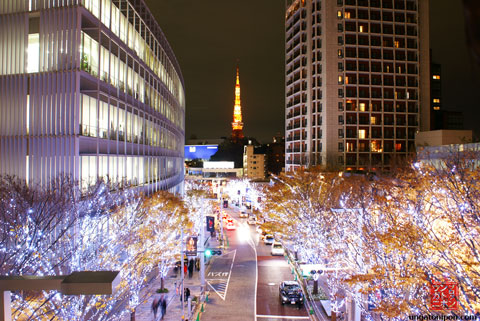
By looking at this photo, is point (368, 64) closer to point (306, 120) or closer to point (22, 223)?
point (306, 120)

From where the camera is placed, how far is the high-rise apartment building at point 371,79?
222 ft

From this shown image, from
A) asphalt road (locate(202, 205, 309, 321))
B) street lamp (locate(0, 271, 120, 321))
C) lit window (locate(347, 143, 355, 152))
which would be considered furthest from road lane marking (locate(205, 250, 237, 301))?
lit window (locate(347, 143, 355, 152))

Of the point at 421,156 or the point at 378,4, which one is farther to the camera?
the point at 378,4

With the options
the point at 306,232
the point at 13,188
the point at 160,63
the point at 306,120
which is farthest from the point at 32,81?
the point at 306,120

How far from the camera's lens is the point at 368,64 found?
68.6 meters

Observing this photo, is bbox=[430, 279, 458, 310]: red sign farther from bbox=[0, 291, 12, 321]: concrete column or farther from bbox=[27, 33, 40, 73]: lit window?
bbox=[27, 33, 40, 73]: lit window

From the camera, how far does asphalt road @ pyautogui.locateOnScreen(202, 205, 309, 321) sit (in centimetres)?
2198

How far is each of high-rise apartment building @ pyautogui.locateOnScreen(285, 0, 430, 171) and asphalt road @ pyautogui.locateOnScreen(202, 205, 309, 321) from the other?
106ft

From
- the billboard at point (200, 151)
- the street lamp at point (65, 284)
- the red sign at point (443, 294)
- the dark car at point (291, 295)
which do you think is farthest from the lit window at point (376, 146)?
the billboard at point (200, 151)

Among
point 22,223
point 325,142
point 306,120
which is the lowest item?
point 22,223

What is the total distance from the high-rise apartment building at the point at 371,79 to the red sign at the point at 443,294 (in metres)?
57.2

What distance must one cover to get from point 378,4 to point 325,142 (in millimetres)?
26044

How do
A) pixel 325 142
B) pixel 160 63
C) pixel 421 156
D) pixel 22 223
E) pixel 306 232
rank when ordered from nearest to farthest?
pixel 22 223
pixel 306 232
pixel 421 156
pixel 160 63
pixel 325 142

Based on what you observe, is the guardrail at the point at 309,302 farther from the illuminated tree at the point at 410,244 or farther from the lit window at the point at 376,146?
the lit window at the point at 376,146
